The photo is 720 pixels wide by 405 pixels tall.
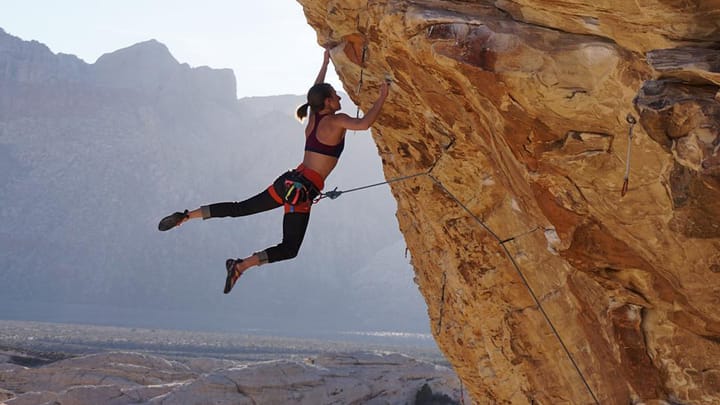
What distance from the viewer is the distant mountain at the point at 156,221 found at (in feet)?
294

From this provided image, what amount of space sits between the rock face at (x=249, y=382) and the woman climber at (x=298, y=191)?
11936 millimetres

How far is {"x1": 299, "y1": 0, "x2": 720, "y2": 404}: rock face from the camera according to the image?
4453 mm

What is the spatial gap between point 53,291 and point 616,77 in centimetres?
9246

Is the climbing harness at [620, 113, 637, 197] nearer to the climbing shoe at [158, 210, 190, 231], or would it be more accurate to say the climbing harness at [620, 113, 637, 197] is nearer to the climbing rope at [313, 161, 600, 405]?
the climbing rope at [313, 161, 600, 405]

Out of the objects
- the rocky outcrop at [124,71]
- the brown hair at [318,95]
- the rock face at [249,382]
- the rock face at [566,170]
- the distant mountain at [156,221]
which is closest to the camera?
the rock face at [566,170]

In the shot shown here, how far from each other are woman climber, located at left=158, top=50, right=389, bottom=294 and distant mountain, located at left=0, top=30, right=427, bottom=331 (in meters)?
81.4

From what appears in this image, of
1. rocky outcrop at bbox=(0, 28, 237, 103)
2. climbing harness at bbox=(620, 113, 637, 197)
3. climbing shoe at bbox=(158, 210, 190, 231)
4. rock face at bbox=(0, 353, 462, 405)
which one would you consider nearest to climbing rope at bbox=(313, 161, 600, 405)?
climbing shoe at bbox=(158, 210, 190, 231)

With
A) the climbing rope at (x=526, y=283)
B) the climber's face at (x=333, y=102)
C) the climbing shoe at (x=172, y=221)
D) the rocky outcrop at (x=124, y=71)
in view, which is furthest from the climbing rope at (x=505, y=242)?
the rocky outcrop at (x=124, y=71)

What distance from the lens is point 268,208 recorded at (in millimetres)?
6598

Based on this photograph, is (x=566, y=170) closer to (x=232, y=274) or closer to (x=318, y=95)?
(x=318, y=95)

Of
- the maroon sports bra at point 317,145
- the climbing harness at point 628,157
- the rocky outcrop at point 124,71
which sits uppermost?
the rocky outcrop at point 124,71

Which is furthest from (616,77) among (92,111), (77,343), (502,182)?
(92,111)

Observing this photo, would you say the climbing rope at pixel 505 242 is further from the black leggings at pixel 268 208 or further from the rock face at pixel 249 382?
the rock face at pixel 249 382

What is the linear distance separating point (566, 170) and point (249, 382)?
1476 cm
